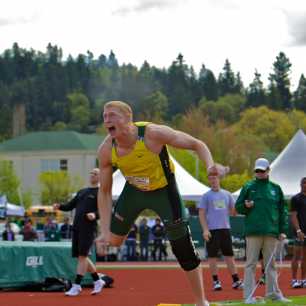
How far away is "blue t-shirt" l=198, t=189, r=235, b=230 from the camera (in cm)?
1833

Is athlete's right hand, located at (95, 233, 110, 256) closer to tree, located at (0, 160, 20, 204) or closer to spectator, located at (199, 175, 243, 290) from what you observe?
spectator, located at (199, 175, 243, 290)

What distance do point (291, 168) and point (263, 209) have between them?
23513mm

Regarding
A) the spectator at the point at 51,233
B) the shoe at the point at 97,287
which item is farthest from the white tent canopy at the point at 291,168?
the shoe at the point at 97,287

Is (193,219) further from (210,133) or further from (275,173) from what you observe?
(210,133)

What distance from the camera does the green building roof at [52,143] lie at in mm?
139625

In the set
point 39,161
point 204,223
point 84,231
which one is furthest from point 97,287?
point 39,161

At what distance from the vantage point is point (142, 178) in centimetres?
1036

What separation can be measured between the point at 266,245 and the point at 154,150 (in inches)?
184

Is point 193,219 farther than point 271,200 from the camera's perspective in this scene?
Yes

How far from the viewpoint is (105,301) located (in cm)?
1554

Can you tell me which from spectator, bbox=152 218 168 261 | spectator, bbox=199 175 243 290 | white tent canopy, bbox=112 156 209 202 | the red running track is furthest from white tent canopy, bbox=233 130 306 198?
spectator, bbox=199 175 243 290

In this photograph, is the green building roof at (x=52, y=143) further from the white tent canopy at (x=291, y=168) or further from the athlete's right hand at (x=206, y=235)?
the athlete's right hand at (x=206, y=235)

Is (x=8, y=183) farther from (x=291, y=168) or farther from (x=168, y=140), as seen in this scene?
(x=168, y=140)

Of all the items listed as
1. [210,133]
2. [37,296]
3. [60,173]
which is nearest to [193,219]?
[37,296]
